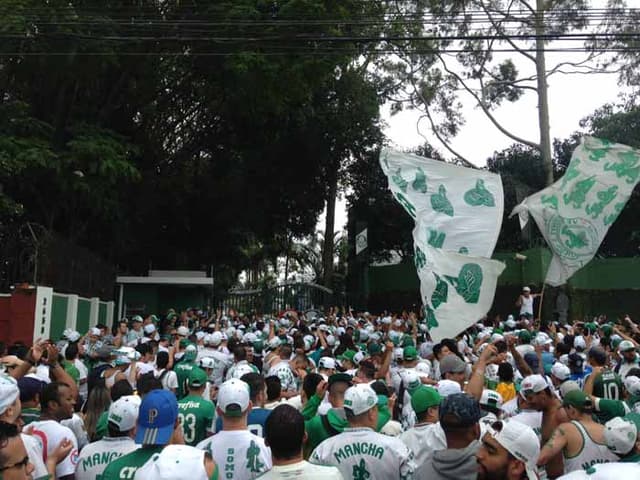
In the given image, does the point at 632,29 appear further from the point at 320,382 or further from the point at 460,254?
the point at 320,382

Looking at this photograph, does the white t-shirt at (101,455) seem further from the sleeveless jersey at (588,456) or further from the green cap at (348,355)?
the green cap at (348,355)

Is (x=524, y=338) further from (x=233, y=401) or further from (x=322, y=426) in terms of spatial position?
(x=233, y=401)

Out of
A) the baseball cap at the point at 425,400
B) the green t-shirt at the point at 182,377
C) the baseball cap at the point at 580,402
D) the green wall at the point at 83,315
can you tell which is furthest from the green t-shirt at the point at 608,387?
the green wall at the point at 83,315

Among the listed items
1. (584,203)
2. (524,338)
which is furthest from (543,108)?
(524,338)

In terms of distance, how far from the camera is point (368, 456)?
13.5ft

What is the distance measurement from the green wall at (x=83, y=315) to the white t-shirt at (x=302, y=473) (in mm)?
15087

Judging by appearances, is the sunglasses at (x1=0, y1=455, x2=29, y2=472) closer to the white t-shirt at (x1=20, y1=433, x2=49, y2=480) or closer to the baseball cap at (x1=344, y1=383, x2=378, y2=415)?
the white t-shirt at (x1=20, y1=433, x2=49, y2=480)

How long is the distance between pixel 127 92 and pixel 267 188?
8.12 meters

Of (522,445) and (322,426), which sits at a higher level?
(522,445)

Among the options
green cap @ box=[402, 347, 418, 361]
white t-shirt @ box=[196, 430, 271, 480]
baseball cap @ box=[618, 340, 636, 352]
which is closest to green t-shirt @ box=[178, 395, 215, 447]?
white t-shirt @ box=[196, 430, 271, 480]

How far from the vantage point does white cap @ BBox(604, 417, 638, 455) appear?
12.0 feet

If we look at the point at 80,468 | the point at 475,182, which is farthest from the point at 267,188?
the point at 80,468

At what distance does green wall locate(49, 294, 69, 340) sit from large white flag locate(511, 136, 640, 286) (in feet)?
33.0

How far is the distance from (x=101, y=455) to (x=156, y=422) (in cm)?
82
